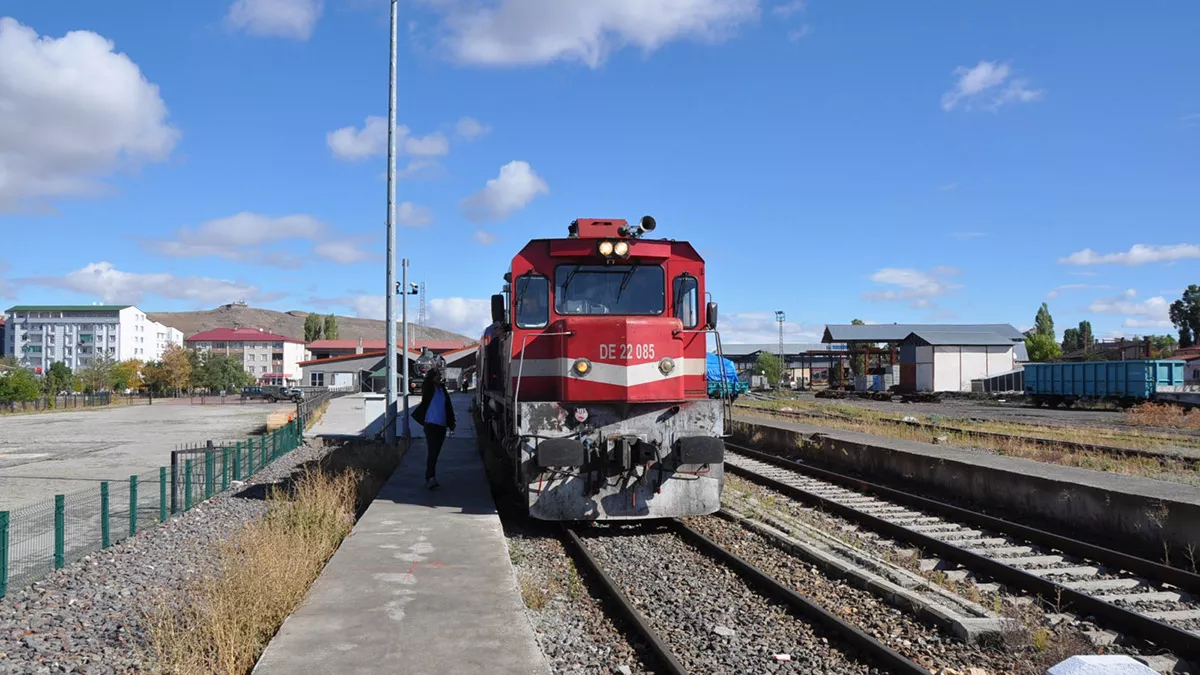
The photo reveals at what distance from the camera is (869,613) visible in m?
6.58

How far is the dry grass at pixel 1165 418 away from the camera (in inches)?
1073

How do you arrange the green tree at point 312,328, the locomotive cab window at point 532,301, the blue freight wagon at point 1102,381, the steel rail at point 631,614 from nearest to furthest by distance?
the steel rail at point 631,614 < the locomotive cab window at point 532,301 < the blue freight wagon at point 1102,381 < the green tree at point 312,328

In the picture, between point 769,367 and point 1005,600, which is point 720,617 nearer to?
point 1005,600

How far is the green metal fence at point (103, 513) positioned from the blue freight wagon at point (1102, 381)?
3868 cm

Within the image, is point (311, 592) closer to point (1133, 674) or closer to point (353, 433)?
point (1133, 674)

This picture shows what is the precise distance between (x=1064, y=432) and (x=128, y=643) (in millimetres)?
23909

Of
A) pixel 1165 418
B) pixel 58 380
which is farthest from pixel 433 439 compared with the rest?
pixel 58 380

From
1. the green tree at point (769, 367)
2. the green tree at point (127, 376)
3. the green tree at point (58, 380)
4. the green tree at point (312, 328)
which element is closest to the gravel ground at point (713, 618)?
the green tree at point (58, 380)

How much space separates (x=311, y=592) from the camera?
665cm

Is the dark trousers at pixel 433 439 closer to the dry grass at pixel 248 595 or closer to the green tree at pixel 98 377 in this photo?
the dry grass at pixel 248 595

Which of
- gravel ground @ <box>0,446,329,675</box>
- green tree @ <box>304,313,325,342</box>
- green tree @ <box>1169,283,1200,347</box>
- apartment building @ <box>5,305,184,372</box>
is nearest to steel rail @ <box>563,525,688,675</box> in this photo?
gravel ground @ <box>0,446,329,675</box>

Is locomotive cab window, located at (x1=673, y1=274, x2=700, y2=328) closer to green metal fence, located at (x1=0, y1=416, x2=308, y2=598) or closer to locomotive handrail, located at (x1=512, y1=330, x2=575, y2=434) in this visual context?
locomotive handrail, located at (x1=512, y1=330, x2=575, y2=434)

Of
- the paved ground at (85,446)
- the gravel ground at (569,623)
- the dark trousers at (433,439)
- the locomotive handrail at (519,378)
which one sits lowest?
the paved ground at (85,446)

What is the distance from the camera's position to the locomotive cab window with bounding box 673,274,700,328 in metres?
10.1
